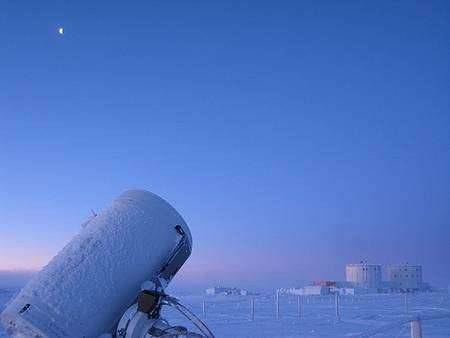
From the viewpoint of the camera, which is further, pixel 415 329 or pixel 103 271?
pixel 415 329

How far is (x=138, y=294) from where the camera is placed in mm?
4402

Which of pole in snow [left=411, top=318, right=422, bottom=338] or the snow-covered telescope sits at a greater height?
the snow-covered telescope

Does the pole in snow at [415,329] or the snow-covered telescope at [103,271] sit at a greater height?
the snow-covered telescope at [103,271]

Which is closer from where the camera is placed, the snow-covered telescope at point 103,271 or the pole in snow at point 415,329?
the snow-covered telescope at point 103,271

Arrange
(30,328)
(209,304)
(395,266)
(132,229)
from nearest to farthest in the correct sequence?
(30,328), (132,229), (209,304), (395,266)

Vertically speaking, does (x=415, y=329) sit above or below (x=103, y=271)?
below

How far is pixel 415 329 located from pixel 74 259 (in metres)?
3.37

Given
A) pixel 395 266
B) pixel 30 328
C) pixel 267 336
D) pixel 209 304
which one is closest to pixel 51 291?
pixel 30 328

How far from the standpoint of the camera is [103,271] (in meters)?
4.19

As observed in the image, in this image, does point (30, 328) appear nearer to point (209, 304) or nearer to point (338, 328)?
point (338, 328)

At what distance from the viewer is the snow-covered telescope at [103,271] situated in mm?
3963

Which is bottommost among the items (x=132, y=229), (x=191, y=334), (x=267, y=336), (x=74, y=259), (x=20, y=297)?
(x=267, y=336)

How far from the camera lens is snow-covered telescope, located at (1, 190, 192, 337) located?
3.96 metres

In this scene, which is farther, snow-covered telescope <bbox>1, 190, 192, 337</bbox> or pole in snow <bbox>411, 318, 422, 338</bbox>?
pole in snow <bbox>411, 318, 422, 338</bbox>
